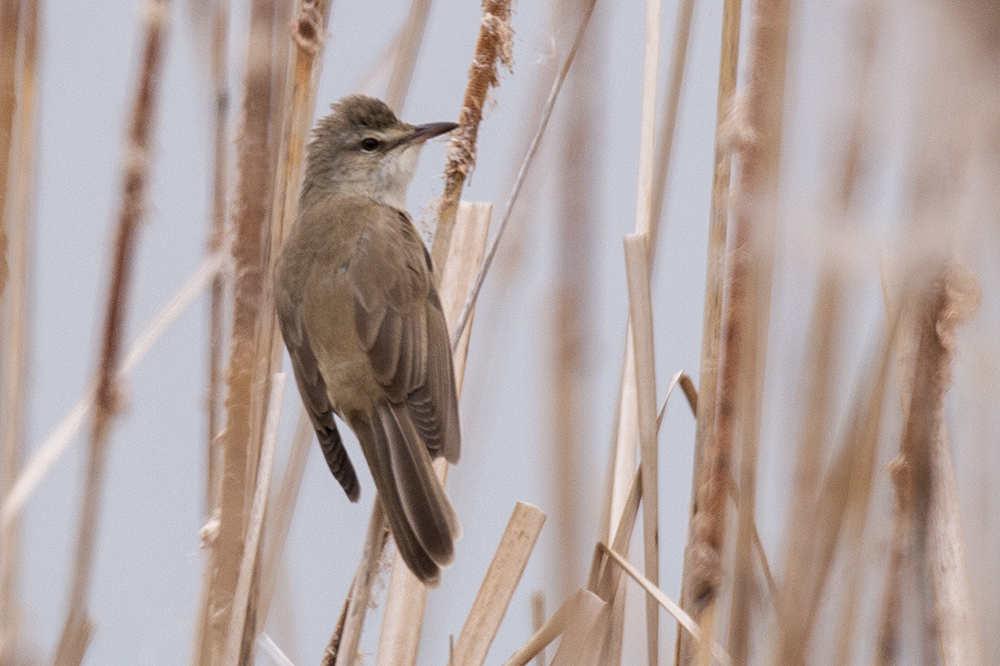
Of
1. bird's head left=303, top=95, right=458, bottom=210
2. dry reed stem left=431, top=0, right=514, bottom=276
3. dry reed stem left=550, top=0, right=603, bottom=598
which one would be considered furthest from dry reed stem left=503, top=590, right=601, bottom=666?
bird's head left=303, top=95, right=458, bottom=210

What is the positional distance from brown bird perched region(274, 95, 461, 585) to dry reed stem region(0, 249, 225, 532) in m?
0.41

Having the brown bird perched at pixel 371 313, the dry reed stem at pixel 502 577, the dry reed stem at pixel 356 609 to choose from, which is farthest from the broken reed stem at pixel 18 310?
the dry reed stem at pixel 502 577

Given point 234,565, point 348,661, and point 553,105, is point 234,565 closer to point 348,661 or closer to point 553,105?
point 348,661

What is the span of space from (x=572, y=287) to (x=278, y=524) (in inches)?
26.4

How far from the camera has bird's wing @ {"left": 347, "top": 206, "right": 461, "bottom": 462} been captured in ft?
7.48

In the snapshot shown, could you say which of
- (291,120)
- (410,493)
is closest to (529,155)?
(291,120)

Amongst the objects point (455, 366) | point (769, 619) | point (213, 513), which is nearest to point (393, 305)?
point (455, 366)

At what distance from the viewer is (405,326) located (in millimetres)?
2457

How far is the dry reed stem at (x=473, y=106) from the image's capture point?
1772 millimetres

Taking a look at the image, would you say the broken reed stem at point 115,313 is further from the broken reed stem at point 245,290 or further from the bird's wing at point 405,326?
the bird's wing at point 405,326

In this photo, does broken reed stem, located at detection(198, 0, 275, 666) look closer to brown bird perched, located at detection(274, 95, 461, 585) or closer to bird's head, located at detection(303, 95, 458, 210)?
brown bird perched, located at detection(274, 95, 461, 585)

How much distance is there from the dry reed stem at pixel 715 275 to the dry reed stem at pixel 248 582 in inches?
25.6

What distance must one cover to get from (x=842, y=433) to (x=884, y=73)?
18.5 inches

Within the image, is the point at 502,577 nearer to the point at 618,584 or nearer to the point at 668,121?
the point at 618,584
